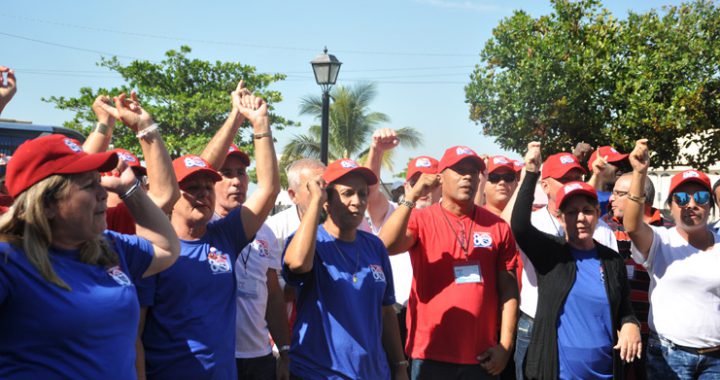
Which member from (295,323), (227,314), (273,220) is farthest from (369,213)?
(227,314)

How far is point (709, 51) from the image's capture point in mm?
16125

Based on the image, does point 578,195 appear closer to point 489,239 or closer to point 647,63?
point 489,239

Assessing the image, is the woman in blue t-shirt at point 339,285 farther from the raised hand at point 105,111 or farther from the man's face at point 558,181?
the man's face at point 558,181

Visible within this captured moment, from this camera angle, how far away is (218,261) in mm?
3699

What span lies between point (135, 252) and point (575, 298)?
2846 mm

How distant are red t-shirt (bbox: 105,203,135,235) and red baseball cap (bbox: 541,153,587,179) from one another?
353 cm

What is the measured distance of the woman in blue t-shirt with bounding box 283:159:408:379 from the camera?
12.9ft

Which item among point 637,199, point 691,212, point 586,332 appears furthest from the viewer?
point 691,212

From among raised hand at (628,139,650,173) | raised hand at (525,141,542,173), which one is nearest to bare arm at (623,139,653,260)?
raised hand at (628,139,650,173)

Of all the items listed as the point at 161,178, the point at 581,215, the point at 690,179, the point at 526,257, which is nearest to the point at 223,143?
the point at 161,178

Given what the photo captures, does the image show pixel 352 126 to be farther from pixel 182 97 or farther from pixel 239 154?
pixel 239 154

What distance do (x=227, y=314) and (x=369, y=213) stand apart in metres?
2.73

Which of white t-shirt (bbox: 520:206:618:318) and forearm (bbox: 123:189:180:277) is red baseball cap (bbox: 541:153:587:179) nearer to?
white t-shirt (bbox: 520:206:618:318)

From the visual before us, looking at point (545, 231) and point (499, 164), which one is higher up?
point (499, 164)
